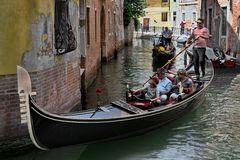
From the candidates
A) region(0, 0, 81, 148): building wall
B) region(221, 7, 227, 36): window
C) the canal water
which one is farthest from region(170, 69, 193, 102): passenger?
region(221, 7, 227, 36): window

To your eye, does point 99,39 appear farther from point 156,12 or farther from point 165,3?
point 156,12

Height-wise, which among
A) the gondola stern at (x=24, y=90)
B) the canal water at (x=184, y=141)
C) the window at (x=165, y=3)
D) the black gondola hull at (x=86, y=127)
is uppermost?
the window at (x=165, y=3)

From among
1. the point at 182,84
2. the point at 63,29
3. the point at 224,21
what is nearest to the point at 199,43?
the point at 182,84

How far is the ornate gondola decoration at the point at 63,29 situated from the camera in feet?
21.7

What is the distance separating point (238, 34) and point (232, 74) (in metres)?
2.57

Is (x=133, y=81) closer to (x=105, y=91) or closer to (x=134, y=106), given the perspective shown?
(x=105, y=91)

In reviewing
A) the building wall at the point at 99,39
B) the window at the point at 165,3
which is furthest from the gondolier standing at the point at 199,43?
the window at the point at 165,3

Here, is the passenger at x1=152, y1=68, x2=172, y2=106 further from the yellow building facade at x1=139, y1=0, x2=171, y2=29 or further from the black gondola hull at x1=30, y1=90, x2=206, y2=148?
the yellow building facade at x1=139, y1=0, x2=171, y2=29

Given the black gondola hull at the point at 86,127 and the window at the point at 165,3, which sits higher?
the window at the point at 165,3

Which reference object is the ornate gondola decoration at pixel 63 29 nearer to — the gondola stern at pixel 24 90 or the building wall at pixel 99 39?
the gondola stern at pixel 24 90

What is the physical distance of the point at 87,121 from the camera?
536 centimetres

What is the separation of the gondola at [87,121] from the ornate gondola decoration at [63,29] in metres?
1.18

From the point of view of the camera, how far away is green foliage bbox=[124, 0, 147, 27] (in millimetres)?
26734

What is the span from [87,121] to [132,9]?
74.1 ft
